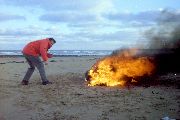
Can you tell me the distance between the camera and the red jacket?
48.2 feet

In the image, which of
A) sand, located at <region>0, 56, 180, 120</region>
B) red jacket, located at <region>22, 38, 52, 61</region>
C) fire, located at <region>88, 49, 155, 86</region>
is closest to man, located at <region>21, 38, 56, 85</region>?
red jacket, located at <region>22, 38, 52, 61</region>

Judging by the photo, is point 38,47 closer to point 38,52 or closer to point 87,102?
point 38,52

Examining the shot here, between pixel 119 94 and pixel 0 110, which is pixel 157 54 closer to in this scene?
pixel 119 94

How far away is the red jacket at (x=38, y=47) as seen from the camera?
48.2 feet

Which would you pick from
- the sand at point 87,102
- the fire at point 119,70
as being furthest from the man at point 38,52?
the fire at point 119,70

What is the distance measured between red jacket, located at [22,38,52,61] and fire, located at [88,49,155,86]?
6.76ft

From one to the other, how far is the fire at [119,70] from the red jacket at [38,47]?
2.06 m

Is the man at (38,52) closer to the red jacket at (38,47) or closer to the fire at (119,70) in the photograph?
the red jacket at (38,47)

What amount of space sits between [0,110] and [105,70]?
561cm

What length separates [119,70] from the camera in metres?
14.8

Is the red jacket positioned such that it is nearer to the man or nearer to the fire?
the man

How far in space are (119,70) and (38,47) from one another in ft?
11.2

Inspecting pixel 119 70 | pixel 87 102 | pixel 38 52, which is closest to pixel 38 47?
pixel 38 52

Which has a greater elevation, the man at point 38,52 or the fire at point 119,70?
the man at point 38,52
